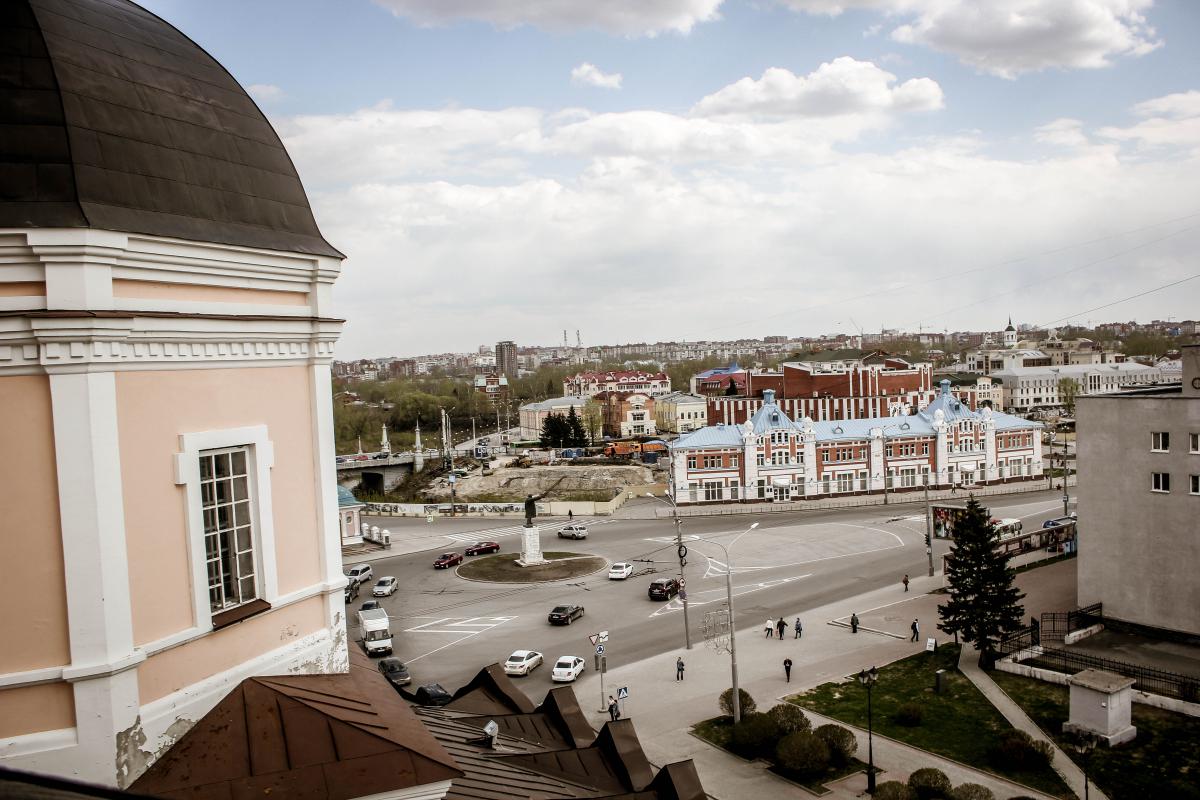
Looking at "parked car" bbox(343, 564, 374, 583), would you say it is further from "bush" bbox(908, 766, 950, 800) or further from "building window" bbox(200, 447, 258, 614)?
"building window" bbox(200, 447, 258, 614)

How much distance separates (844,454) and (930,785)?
38436 millimetres

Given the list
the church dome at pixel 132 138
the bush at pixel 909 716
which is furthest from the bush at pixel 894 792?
the church dome at pixel 132 138

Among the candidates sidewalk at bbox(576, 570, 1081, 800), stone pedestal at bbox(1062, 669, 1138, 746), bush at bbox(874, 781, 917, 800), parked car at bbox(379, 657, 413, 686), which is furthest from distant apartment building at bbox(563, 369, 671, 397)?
bush at bbox(874, 781, 917, 800)

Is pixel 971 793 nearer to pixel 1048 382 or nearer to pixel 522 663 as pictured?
pixel 522 663

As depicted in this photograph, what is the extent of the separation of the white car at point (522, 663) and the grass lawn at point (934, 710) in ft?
26.4

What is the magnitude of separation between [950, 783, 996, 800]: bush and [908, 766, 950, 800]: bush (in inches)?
20.1

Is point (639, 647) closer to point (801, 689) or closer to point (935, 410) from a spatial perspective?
point (801, 689)

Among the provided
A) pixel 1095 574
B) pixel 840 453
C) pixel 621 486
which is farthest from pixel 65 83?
pixel 621 486

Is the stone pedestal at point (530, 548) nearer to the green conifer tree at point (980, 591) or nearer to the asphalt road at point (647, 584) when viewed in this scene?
the asphalt road at point (647, 584)

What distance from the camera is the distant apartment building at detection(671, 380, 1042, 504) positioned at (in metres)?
52.6

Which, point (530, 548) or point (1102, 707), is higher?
point (1102, 707)

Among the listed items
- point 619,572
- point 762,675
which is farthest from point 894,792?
point 619,572

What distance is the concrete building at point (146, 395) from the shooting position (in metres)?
5.36

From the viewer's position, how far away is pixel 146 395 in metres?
5.91
